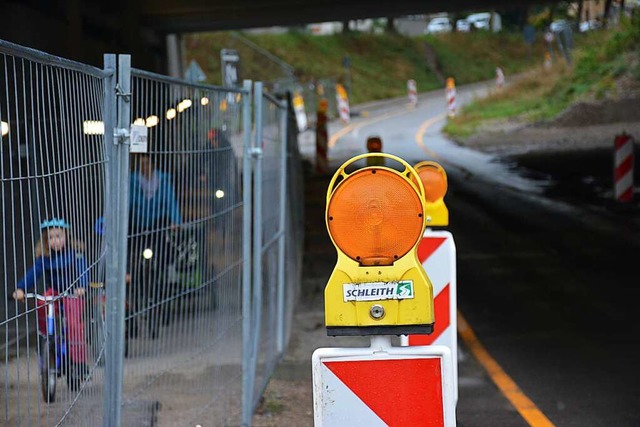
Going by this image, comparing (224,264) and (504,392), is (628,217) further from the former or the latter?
(224,264)

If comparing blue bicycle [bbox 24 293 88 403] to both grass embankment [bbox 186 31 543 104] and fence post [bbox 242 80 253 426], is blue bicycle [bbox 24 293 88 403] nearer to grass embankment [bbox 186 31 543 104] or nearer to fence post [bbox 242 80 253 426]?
fence post [bbox 242 80 253 426]

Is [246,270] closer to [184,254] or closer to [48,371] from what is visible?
[184,254]

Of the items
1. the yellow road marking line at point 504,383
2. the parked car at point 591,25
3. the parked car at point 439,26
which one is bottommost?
the yellow road marking line at point 504,383

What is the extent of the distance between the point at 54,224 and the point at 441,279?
3.35 metres

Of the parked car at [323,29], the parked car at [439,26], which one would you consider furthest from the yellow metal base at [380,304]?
the parked car at [439,26]

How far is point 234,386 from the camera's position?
7.91 m

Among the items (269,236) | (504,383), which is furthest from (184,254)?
(504,383)

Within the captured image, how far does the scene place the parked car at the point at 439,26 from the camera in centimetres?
7512

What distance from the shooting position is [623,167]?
19359mm

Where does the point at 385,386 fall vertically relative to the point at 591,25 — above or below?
below

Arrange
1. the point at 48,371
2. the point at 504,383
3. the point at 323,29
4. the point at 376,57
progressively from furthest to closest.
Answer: the point at 323,29, the point at 376,57, the point at 504,383, the point at 48,371

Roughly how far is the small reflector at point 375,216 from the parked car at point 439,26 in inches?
2826

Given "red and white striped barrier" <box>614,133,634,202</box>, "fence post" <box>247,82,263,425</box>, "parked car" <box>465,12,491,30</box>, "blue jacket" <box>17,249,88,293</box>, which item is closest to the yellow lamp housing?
"blue jacket" <box>17,249,88,293</box>

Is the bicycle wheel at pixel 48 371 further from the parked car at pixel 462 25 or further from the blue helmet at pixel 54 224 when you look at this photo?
the parked car at pixel 462 25
